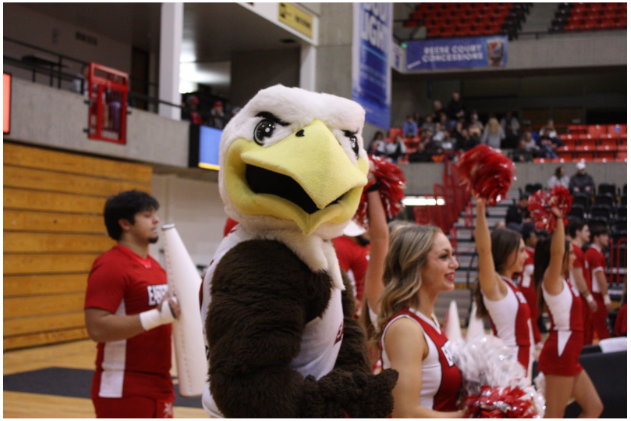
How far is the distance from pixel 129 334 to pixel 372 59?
13.1 meters

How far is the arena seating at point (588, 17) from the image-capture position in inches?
711

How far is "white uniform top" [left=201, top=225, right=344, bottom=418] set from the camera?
1377mm

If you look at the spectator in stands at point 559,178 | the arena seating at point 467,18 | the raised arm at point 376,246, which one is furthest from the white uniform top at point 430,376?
the arena seating at point 467,18

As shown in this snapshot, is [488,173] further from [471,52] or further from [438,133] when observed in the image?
[471,52]

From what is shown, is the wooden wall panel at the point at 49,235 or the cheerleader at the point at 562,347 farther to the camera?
the wooden wall panel at the point at 49,235

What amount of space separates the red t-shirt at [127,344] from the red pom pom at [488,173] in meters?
1.36

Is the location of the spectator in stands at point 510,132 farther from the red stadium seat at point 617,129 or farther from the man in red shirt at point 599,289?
the man in red shirt at point 599,289

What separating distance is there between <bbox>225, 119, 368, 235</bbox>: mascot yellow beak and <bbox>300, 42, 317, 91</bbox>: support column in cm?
1327

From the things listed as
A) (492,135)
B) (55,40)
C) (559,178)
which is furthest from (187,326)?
(492,135)

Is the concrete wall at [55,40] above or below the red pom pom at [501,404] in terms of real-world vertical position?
above

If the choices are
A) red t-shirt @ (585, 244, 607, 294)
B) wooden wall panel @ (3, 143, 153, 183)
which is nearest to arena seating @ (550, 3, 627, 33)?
red t-shirt @ (585, 244, 607, 294)

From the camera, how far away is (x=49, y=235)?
26.0 feet

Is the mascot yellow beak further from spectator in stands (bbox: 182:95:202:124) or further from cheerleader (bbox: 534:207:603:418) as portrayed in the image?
spectator in stands (bbox: 182:95:202:124)

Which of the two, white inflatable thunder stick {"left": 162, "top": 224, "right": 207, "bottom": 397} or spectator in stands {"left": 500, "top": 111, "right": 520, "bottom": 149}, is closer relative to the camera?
white inflatable thunder stick {"left": 162, "top": 224, "right": 207, "bottom": 397}
